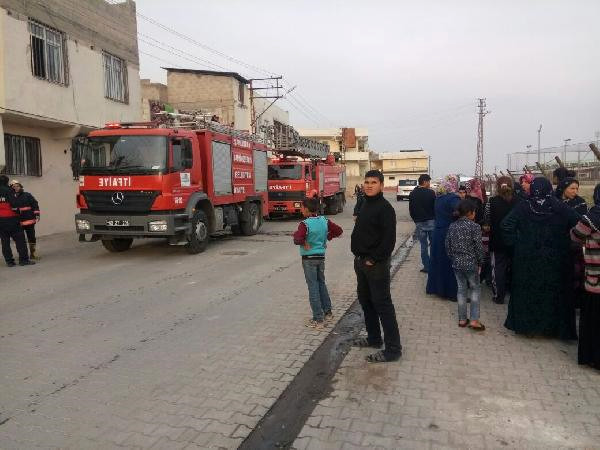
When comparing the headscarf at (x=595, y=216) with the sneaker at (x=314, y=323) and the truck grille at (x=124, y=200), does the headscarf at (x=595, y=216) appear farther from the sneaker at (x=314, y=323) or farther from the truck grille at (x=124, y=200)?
the truck grille at (x=124, y=200)

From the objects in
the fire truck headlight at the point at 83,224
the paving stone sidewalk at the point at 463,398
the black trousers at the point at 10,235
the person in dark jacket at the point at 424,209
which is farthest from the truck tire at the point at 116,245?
the paving stone sidewalk at the point at 463,398

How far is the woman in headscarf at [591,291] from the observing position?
4.25 meters

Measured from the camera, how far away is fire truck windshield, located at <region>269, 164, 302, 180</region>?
20.7m

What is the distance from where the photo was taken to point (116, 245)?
12008 millimetres

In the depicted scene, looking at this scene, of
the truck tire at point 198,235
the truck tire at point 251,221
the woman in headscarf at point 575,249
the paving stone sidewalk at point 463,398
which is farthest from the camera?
the truck tire at point 251,221

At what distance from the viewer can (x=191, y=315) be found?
20.7 ft

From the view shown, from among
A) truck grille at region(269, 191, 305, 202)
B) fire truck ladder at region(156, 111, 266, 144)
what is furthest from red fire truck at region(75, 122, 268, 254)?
truck grille at region(269, 191, 305, 202)

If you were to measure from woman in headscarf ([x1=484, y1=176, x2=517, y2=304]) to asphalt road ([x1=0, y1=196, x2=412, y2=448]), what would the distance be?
2.02m

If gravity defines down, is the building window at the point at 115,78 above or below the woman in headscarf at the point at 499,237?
above

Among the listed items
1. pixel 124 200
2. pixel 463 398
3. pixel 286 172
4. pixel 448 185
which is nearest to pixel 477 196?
pixel 448 185

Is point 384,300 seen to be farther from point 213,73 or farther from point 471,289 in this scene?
point 213,73

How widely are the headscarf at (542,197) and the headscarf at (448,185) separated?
1.73 meters

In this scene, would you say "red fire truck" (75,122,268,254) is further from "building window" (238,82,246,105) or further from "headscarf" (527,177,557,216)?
"building window" (238,82,246,105)

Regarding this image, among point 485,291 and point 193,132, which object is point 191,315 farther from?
point 193,132
